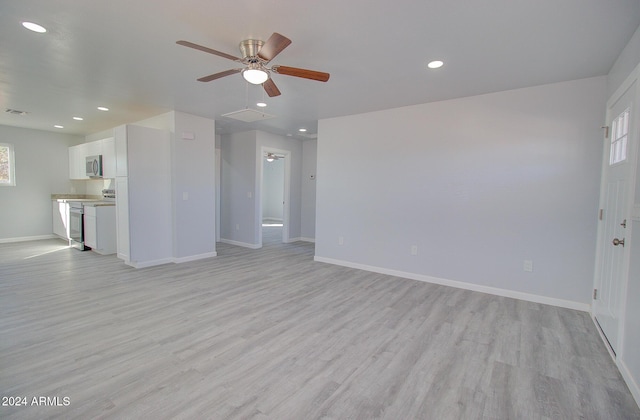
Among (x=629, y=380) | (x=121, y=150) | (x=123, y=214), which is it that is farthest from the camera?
(x=123, y=214)

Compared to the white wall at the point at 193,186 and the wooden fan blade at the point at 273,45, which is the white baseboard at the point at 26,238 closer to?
the white wall at the point at 193,186

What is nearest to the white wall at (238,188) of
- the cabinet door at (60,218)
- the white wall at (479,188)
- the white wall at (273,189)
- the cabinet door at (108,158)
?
the white wall at (479,188)

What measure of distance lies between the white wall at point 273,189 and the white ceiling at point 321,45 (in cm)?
755

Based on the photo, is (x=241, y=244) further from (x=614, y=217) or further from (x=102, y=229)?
(x=614, y=217)

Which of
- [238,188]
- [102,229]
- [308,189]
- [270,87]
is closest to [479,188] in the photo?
[270,87]

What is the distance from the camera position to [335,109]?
4.42 m

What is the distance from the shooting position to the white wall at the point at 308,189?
278 inches

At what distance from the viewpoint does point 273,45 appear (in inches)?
81.5

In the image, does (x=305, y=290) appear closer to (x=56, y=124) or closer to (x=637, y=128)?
(x=637, y=128)

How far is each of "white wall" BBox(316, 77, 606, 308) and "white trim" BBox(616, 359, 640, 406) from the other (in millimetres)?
1324

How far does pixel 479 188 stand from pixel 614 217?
4.35ft

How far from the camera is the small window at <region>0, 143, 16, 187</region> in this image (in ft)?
20.2

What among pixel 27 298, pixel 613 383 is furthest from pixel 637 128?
pixel 27 298

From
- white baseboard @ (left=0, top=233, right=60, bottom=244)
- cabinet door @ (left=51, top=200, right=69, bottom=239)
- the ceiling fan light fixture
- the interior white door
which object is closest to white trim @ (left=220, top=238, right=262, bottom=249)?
cabinet door @ (left=51, top=200, right=69, bottom=239)
